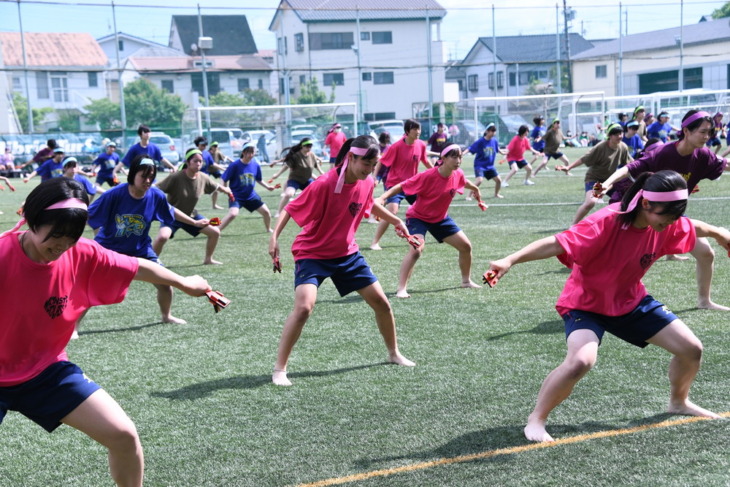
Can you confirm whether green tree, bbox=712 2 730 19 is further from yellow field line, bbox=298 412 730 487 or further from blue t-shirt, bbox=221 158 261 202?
yellow field line, bbox=298 412 730 487

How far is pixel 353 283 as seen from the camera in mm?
6781

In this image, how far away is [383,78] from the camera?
177 ft

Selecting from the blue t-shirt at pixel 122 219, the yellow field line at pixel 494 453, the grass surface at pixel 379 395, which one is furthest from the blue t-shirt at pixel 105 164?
the yellow field line at pixel 494 453

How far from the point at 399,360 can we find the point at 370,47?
165 feet

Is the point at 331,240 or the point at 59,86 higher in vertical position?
the point at 59,86

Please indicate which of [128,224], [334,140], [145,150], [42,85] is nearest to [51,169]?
[145,150]

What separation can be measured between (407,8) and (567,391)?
5514 cm

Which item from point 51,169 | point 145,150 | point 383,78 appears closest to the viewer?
point 145,150

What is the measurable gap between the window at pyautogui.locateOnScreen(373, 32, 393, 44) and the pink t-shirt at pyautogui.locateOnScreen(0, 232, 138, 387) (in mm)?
51918

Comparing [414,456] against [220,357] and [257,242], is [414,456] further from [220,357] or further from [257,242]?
[257,242]

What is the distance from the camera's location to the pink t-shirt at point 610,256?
4.89 metres

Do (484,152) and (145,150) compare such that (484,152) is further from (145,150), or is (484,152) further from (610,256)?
(610,256)

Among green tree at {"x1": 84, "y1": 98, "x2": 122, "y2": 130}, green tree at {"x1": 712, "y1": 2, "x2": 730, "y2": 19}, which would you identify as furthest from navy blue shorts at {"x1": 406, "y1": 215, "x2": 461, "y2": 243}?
green tree at {"x1": 712, "y1": 2, "x2": 730, "y2": 19}

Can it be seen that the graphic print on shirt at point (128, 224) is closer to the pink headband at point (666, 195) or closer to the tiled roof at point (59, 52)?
the pink headband at point (666, 195)
